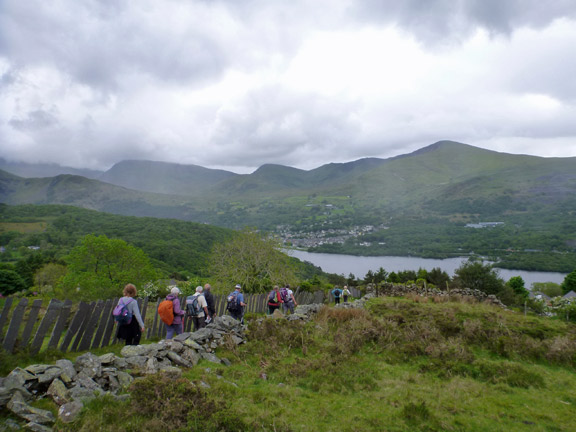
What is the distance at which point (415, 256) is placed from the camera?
478 feet

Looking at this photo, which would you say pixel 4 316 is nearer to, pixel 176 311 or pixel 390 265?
pixel 176 311

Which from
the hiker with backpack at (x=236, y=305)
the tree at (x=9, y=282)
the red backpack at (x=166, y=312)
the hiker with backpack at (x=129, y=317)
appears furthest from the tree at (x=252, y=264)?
the tree at (x=9, y=282)

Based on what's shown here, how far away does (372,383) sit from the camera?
7613 mm

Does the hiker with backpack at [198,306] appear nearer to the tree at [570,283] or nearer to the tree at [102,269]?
the tree at [102,269]

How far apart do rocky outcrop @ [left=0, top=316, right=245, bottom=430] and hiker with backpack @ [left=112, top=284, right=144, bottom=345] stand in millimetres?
862

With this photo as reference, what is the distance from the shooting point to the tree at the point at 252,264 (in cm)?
2661

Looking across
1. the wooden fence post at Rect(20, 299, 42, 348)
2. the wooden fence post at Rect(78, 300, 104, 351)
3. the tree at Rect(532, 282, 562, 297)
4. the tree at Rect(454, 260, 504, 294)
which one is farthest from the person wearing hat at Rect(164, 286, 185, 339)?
the tree at Rect(532, 282, 562, 297)

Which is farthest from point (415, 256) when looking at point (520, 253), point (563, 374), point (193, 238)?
point (563, 374)

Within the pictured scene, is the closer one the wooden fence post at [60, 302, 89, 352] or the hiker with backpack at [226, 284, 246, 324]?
the wooden fence post at [60, 302, 89, 352]

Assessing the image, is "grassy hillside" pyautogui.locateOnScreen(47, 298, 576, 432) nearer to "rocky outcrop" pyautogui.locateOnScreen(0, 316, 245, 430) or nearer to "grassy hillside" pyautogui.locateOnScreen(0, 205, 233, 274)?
"rocky outcrop" pyautogui.locateOnScreen(0, 316, 245, 430)

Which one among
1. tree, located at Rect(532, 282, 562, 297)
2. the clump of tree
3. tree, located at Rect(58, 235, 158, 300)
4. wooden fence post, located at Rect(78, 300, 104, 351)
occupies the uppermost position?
wooden fence post, located at Rect(78, 300, 104, 351)

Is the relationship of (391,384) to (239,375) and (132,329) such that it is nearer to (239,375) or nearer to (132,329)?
(239,375)

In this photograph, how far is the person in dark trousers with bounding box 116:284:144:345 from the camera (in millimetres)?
8367

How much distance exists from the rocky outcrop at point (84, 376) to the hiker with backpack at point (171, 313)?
104 cm
